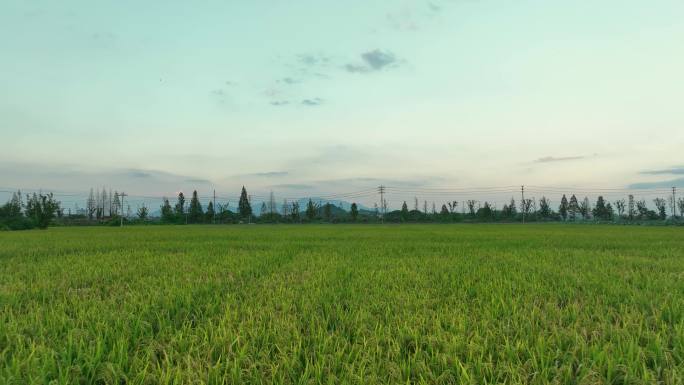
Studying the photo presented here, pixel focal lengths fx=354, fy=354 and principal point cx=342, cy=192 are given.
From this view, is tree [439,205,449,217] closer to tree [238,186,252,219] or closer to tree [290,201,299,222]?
tree [290,201,299,222]

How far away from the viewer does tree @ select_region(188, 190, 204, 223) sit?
70.4 m

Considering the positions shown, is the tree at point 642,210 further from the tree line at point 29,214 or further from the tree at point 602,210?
the tree line at point 29,214

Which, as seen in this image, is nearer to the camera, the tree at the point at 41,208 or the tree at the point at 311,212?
the tree at the point at 41,208

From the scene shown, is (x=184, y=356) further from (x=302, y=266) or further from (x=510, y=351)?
(x=302, y=266)

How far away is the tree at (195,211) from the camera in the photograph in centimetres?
7038

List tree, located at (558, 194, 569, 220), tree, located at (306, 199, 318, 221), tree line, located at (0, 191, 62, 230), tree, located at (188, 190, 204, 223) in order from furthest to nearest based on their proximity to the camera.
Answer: tree, located at (558, 194, 569, 220) → tree, located at (306, 199, 318, 221) → tree, located at (188, 190, 204, 223) → tree line, located at (0, 191, 62, 230)

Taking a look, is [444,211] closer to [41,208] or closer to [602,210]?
[602,210]

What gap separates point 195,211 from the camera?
71.9 metres

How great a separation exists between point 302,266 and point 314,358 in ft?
17.5

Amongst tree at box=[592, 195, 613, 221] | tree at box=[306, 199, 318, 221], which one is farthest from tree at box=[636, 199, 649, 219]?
tree at box=[306, 199, 318, 221]

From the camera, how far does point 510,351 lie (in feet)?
9.00

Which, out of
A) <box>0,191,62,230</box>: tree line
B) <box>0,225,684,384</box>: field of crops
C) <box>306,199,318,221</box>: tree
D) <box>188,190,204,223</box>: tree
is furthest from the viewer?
<box>306,199,318,221</box>: tree

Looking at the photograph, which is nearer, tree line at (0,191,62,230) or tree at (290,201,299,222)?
tree line at (0,191,62,230)

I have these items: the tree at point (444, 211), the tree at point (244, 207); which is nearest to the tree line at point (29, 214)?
the tree at point (244, 207)
